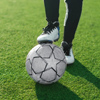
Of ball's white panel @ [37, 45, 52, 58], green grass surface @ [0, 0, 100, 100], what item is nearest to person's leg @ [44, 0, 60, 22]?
ball's white panel @ [37, 45, 52, 58]

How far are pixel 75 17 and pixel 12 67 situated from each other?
3.11ft

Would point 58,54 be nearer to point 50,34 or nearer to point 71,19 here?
point 50,34

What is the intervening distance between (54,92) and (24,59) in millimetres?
703

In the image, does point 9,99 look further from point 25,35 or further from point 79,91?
point 25,35

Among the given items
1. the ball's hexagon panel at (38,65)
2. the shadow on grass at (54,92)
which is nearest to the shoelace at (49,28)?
the ball's hexagon panel at (38,65)

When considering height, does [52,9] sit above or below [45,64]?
above

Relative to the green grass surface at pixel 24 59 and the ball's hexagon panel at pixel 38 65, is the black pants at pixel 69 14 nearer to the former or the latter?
the green grass surface at pixel 24 59

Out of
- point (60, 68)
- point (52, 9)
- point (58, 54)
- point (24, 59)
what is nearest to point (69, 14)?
point (52, 9)

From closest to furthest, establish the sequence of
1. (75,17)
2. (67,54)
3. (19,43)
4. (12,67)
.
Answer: (75,17), (12,67), (67,54), (19,43)

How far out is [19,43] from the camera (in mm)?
2504

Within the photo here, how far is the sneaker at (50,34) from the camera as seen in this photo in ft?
5.82

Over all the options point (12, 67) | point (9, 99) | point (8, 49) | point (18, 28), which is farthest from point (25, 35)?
A: point (9, 99)

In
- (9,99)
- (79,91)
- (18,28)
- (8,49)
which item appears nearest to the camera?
(9,99)

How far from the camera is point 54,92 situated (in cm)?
162
